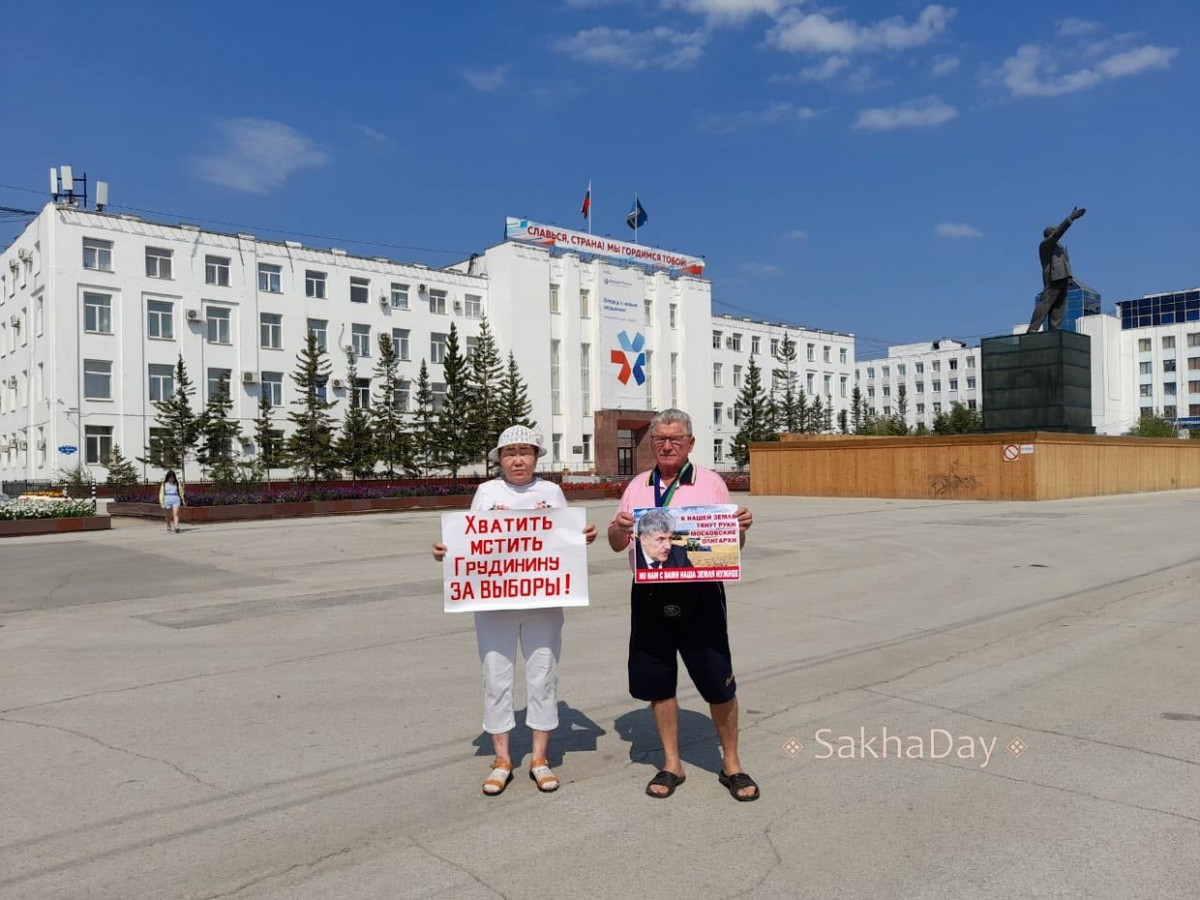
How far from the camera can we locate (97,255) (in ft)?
145

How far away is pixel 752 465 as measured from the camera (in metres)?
40.9

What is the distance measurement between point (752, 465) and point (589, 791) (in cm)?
3685

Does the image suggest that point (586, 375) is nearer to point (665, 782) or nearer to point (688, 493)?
point (688, 493)

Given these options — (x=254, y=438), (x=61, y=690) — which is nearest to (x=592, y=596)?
(x=61, y=690)

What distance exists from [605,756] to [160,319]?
155 ft

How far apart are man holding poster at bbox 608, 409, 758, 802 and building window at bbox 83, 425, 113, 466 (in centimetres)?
4470

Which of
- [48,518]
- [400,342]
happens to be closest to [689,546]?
[48,518]

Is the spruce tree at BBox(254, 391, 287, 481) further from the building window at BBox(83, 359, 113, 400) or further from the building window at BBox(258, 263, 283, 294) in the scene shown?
the building window at BBox(83, 359, 113, 400)

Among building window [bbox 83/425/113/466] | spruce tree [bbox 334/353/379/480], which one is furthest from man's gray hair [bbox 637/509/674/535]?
spruce tree [bbox 334/353/379/480]

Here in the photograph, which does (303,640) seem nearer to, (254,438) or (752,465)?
(752,465)

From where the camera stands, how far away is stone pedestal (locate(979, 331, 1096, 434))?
3312cm

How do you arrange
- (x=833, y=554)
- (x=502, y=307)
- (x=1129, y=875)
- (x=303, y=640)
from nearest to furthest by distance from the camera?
(x=1129, y=875) < (x=303, y=640) < (x=833, y=554) < (x=502, y=307)

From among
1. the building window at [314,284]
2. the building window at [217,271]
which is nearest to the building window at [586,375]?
the building window at [314,284]

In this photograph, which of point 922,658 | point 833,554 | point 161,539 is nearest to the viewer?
point 922,658
